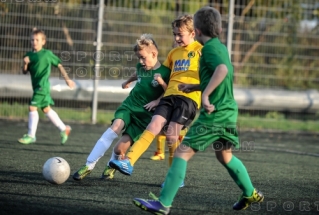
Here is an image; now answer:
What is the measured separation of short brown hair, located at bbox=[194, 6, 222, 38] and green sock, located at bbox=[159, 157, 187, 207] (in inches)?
38.9

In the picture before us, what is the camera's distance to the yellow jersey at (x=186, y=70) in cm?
621

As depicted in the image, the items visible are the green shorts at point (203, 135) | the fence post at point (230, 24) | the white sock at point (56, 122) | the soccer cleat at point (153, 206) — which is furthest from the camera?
the fence post at point (230, 24)

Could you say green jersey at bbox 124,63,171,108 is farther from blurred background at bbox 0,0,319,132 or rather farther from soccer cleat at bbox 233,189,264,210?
blurred background at bbox 0,0,319,132

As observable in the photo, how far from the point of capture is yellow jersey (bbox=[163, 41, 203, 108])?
6207 mm

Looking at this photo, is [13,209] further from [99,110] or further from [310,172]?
[99,110]

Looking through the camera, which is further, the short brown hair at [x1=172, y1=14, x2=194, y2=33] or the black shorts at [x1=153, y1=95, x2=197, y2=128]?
the short brown hair at [x1=172, y1=14, x2=194, y2=33]

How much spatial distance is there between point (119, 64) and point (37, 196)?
28.7 feet

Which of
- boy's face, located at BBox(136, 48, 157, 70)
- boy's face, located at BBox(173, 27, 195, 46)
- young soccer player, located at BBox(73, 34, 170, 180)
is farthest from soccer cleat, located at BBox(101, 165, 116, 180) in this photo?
boy's face, located at BBox(173, 27, 195, 46)

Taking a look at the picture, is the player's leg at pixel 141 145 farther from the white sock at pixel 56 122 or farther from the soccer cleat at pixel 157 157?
the white sock at pixel 56 122

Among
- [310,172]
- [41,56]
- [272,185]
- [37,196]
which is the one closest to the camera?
[37,196]

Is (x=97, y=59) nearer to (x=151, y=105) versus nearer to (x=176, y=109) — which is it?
(x=151, y=105)

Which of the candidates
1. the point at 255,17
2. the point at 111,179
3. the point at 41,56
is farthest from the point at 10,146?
the point at 255,17

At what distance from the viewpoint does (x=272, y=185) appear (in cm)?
654

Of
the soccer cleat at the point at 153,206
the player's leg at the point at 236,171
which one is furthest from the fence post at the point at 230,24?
the soccer cleat at the point at 153,206
